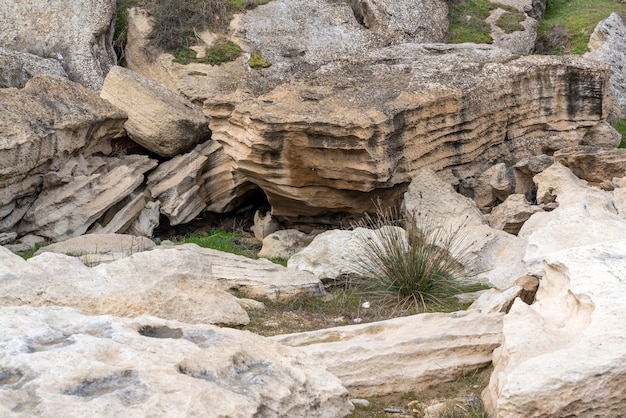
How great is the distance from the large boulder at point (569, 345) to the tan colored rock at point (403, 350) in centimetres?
28

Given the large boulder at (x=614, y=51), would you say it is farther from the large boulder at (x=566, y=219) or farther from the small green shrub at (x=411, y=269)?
the small green shrub at (x=411, y=269)

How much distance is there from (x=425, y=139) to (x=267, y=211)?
2949 mm

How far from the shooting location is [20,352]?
3.53m

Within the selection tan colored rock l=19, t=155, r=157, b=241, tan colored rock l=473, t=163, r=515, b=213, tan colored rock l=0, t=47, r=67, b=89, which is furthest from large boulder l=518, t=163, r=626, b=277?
tan colored rock l=0, t=47, r=67, b=89

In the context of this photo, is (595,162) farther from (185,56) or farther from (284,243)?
(185,56)

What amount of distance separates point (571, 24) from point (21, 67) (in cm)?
1097

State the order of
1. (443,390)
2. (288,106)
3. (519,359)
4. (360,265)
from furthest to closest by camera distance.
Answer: (288,106) → (360,265) → (443,390) → (519,359)

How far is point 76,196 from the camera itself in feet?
36.6

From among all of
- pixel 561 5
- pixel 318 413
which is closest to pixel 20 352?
pixel 318 413

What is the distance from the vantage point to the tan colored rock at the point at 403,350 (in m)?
5.09

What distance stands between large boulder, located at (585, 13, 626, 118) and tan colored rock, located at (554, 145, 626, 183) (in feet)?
13.3

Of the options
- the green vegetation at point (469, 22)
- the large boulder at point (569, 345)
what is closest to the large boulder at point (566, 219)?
the large boulder at point (569, 345)

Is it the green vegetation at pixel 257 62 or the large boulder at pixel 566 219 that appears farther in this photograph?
the green vegetation at pixel 257 62

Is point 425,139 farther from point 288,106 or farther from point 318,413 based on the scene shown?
point 318,413
